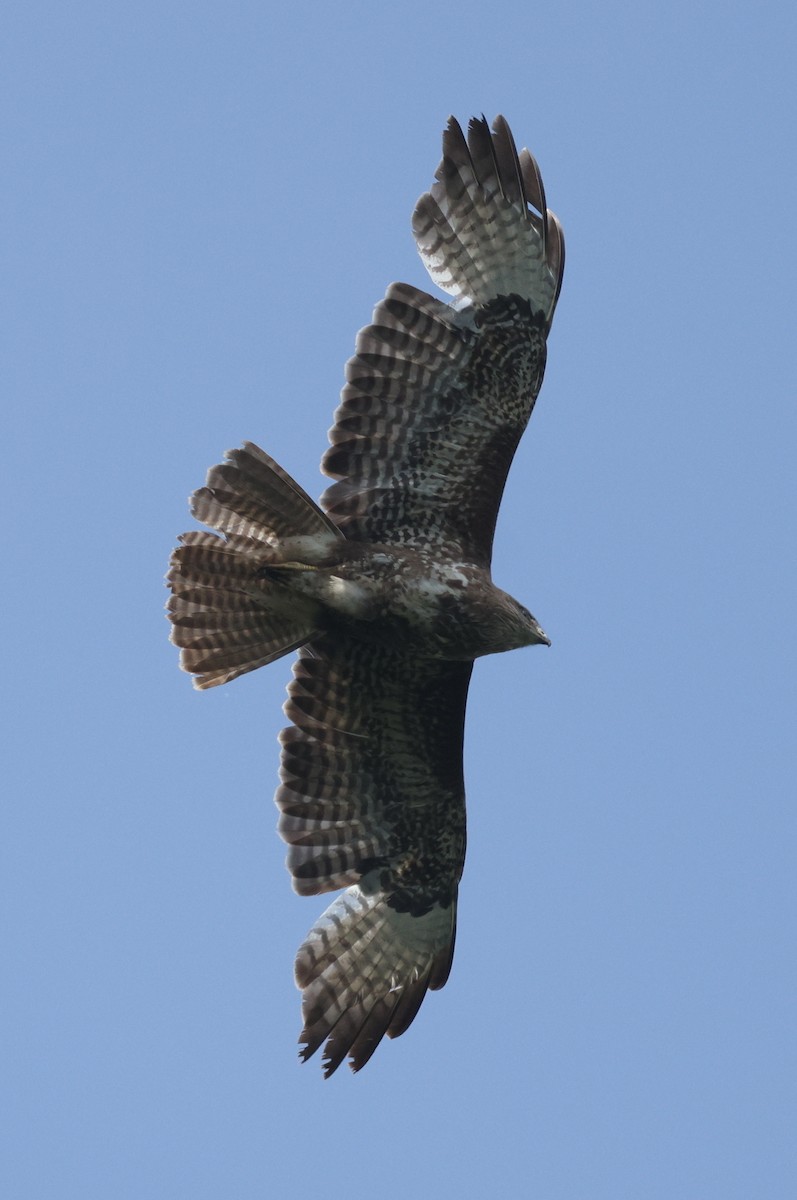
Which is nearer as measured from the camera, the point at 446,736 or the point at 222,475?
the point at 222,475

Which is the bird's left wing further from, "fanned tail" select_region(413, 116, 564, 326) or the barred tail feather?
"fanned tail" select_region(413, 116, 564, 326)

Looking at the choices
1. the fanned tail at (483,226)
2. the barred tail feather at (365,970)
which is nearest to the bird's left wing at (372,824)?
the barred tail feather at (365,970)

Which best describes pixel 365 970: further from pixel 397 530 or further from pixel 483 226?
pixel 483 226

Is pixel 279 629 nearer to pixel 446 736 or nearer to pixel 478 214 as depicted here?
pixel 446 736

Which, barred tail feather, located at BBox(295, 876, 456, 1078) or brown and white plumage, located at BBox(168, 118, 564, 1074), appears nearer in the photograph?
brown and white plumage, located at BBox(168, 118, 564, 1074)

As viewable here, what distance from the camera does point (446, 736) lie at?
40.7 feet

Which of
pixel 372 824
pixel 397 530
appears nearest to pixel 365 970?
pixel 372 824

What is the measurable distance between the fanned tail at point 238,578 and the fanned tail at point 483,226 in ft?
5.05

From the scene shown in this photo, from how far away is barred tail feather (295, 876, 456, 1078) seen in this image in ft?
39.5

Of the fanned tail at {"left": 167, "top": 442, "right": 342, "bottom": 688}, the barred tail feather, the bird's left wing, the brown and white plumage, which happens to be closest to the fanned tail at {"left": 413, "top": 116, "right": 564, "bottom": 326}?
the brown and white plumage

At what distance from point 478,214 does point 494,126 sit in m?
0.48

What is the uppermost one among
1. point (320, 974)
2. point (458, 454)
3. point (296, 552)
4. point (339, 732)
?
point (458, 454)

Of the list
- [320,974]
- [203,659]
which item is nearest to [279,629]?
[203,659]

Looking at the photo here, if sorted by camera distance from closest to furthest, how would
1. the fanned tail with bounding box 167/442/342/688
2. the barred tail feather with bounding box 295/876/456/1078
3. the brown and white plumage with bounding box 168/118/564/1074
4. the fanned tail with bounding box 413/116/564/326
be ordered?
the fanned tail with bounding box 167/442/342/688 < the brown and white plumage with bounding box 168/118/564/1074 < the fanned tail with bounding box 413/116/564/326 < the barred tail feather with bounding box 295/876/456/1078
